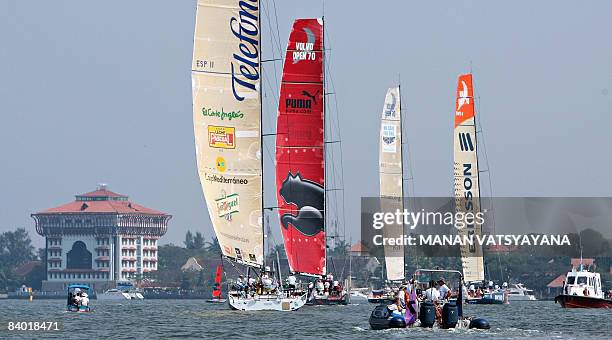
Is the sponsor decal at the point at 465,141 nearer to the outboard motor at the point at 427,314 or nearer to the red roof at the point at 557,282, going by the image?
the outboard motor at the point at 427,314

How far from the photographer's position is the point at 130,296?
641 ft

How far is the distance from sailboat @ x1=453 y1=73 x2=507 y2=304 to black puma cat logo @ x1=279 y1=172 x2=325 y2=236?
68.4 ft

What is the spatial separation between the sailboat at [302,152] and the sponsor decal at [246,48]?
13010 mm

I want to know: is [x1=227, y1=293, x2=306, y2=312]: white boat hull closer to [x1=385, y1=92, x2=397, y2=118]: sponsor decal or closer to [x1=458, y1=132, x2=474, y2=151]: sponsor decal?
[x1=458, y1=132, x2=474, y2=151]: sponsor decal

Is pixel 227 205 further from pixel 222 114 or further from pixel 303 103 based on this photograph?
pixel 303 103

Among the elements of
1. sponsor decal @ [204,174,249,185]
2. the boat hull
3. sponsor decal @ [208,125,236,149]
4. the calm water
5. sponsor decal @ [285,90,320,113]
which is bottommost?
the calm water

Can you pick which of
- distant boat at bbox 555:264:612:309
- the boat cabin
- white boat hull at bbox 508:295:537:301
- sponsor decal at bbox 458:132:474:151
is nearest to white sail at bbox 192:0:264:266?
distant boat at bbox 555:264:612:309

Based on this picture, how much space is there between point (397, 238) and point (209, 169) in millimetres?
36283

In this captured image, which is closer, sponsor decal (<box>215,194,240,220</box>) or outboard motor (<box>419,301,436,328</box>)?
outboard motor (<box>419,301,436,328</box>)

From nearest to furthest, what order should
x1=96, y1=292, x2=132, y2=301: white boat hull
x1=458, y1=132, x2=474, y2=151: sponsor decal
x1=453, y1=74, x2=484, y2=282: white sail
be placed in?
x1=453, y1=74, x2=484, y2=282: white sail < x1=458, y1=132, x2=474, y2=151: sponsor decal < x1=96, y1=292, x2=132, y2=301: white boat hull

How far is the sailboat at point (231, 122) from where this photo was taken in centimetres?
6359

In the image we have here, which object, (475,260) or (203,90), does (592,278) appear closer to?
(475,260)

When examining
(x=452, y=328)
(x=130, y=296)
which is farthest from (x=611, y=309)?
(x=130, y=296)

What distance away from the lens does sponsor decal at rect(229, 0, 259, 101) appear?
210 ft
